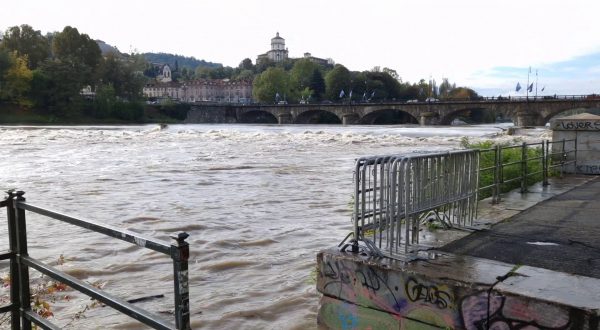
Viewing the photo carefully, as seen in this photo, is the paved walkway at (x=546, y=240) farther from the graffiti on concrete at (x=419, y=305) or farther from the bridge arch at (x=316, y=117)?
the bridge arch at (x=316, y=117)

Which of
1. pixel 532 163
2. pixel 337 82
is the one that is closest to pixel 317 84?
pixel 337 82

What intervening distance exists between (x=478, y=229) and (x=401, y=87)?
14912cm

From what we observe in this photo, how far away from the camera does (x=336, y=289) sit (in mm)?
4734

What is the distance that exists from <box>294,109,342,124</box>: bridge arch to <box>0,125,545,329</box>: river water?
82143mm

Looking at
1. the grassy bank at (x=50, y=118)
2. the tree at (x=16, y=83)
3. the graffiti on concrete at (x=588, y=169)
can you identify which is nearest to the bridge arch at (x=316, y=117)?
the grassy bank at (x=50, y=118)

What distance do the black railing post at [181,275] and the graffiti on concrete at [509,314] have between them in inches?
88.8

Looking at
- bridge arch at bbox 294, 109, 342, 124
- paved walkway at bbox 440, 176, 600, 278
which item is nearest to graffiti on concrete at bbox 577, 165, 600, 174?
paved walkway at bbox 440, 176, 600, 278

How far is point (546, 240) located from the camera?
575cm

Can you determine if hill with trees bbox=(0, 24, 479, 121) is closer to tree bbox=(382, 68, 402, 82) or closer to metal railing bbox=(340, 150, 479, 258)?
tree bbox=(382, 68, 402, 82)

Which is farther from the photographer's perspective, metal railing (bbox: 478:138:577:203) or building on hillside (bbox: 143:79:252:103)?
building on hillside (bbox: 143:79:252:103)

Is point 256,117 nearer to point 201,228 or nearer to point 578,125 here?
point 578,125

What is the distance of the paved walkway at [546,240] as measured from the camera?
192 inches

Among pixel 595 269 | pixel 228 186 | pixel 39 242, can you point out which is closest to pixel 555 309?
pixel 595 269

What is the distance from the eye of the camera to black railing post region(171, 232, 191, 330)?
231 centimetres
